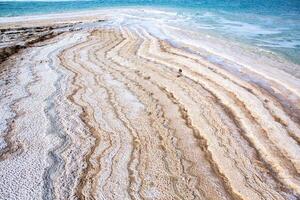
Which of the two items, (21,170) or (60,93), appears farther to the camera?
(60,93)

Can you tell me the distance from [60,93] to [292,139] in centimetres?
541

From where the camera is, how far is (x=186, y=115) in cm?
688

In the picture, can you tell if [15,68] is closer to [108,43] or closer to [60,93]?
[60,93]

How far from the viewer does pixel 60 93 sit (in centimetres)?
788

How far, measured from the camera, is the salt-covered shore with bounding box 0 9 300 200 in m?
4.55

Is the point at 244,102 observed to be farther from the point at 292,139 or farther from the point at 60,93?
the point at 60,93

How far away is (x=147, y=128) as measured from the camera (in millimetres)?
6203

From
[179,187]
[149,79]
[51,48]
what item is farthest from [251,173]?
[51,48]

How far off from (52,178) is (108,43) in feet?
35.1

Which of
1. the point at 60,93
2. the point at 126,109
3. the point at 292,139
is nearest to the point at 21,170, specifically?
the point at 126,109

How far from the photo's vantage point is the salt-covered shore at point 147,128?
455 cm

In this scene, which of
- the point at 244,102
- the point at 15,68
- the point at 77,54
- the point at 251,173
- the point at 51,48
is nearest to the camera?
the point at 251,173

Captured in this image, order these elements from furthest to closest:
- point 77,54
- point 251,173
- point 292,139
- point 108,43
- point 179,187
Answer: point 108,43 → point 77,54 → point 292,139 → point 251,173 → point 179,187

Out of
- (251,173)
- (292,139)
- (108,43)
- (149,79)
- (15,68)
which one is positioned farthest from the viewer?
(108,43)
